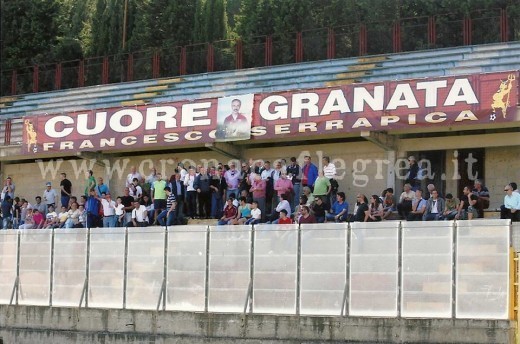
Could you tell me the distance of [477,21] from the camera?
102 feet

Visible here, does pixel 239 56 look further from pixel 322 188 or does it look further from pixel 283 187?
pixel 322 188

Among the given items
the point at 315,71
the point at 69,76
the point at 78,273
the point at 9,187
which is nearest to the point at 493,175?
the point at 315,71

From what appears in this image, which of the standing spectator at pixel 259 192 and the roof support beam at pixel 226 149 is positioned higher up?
the roof support beam at pixel 226 149

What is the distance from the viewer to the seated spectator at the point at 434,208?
22.4 metres

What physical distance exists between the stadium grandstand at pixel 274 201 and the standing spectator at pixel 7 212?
0.18 feet

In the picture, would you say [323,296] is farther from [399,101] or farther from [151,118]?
[151,118]

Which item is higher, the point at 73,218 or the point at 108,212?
the point at 108,212

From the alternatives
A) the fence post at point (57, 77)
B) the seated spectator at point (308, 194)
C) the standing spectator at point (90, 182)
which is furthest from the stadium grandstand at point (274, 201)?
the fence post at point (57, 77)

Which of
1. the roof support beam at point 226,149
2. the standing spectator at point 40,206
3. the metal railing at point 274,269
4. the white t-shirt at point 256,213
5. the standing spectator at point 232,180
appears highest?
the roof support beam at point 226,149

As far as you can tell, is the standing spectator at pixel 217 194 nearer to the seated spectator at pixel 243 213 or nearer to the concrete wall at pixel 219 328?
the seated spectator at pixel 243 213

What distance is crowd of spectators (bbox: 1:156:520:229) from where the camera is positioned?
22828 mm

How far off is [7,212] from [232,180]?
750 cm

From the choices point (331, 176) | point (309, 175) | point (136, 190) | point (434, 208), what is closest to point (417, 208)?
point (434, 208)

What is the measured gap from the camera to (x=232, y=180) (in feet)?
86.8
